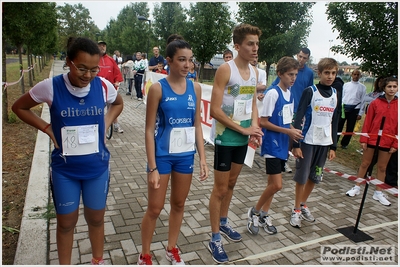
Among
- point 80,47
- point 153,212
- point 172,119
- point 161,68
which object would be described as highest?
point 80,47

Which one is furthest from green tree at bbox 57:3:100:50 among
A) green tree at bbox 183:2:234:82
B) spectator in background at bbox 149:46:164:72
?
spectator in background at bbox 149:46:164:72

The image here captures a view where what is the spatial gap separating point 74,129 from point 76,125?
0.03 metres

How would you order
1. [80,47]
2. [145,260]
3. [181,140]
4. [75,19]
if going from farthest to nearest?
[75,19]
[145,260]
[181,140]
[80,47]

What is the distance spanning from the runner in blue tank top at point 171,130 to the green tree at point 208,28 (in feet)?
68.9

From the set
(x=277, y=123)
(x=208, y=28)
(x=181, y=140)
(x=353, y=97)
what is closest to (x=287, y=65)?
(x=277, y=123)

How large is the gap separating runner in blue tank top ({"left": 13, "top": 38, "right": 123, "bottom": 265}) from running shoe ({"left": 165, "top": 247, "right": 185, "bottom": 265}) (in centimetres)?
85

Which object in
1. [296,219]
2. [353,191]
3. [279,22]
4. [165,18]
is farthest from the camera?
[165,18]

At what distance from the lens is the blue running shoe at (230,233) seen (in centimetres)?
340

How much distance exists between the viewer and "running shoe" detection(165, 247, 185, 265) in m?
2.86

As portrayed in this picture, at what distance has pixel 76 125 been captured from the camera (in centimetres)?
226

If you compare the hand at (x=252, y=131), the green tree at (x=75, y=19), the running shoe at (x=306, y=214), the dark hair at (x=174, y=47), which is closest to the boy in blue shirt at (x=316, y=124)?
the running shoe at (x=306, y=214)

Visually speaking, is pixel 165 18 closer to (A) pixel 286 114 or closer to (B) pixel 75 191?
(A) pixel 286 114

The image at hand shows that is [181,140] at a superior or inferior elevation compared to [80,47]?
inferior

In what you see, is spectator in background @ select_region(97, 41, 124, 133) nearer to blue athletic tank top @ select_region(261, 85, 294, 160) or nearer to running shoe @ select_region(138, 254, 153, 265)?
blue athletic tank top @ select_region(261, 85, 294, 160)
